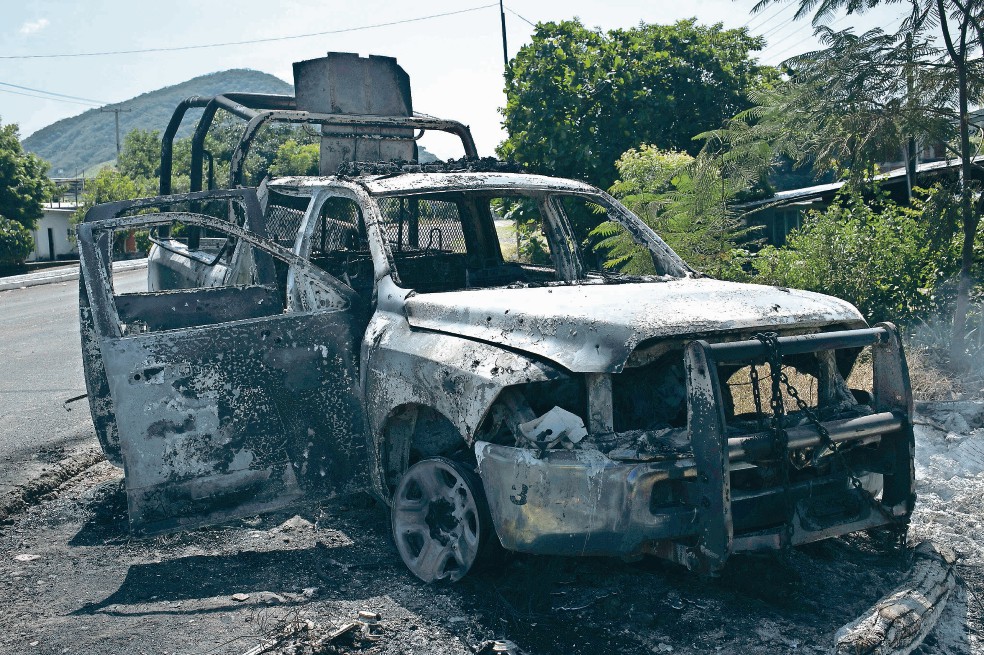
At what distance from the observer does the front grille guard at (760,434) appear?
10.3ft

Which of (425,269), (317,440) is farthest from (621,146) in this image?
(317,440)

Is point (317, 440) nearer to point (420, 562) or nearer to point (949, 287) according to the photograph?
point (420, 562)

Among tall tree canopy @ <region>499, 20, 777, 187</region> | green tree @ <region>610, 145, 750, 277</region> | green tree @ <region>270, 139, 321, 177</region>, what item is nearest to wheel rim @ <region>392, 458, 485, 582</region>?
green tree @ <region>610, 145, 750, 277</region>

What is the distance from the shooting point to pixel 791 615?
348cm

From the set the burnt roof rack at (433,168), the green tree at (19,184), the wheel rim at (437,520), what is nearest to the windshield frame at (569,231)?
the burnt roof rack at (433,168)

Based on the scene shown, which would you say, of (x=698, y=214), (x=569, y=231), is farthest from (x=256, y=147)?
(x=569, y=231)

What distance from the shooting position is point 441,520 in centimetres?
390

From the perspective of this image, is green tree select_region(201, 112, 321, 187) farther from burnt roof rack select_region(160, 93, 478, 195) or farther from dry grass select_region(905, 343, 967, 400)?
dry grass select_region(905, 343, 967, 400)

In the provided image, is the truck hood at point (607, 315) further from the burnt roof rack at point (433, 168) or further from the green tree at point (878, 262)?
the green tree at point (878, 262)

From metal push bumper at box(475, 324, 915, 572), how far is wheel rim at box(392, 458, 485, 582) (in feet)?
0.83

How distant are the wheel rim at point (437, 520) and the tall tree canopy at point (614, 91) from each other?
1252cm

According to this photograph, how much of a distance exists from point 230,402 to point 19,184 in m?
35.3

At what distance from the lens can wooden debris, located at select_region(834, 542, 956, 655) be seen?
303 cm

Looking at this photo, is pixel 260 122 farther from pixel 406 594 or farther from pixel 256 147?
pixel 256 147
